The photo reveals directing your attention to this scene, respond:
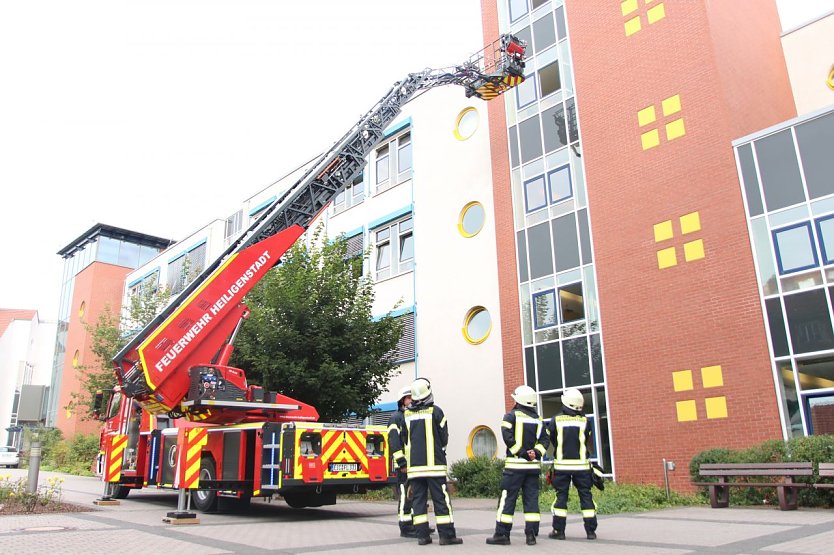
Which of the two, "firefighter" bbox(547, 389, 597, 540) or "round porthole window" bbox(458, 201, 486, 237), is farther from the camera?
"round porthole window" bbox(458, 201, 486, 237)

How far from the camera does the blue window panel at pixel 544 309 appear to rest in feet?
54.2

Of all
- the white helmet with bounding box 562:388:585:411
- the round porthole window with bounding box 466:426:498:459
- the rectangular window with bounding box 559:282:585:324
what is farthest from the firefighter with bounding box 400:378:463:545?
the round porthole window with bounding box 466:426:498:459

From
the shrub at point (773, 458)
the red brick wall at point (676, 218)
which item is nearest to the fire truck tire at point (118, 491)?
the red brick wall at point (676, 218)

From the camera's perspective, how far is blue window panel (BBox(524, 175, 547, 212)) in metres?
17.5

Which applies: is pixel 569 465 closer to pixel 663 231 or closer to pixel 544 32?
pixel 663 231

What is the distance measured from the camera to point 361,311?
1628cm

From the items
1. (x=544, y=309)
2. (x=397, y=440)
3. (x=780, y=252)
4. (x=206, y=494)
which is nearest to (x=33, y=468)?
(x=206, y=494)

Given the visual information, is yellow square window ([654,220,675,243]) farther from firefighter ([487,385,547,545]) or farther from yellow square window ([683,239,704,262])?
firefighter ([487,385,547,545])

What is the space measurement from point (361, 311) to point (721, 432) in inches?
329

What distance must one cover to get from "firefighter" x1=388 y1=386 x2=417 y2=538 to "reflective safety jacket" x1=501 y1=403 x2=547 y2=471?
125cm

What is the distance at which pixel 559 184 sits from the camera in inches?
674

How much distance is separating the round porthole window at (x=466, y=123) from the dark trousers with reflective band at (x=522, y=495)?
1446 centimetres

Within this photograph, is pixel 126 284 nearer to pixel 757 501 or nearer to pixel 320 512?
Answer: pixel 320 512

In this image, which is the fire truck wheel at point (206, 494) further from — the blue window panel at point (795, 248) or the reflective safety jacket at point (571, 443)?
the blue window panel at point (795, 248)
